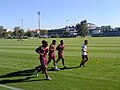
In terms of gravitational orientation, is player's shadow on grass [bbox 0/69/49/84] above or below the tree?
below

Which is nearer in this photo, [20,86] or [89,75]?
[20,86]

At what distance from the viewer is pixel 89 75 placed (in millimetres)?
13711

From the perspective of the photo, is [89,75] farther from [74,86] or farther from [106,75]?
[74,86]

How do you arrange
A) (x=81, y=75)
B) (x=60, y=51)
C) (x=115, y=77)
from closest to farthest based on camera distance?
1. (x=115, y=77)
2. (x=81, y=75)
3. (x=60, y=51)

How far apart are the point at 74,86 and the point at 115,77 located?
8.53 feet

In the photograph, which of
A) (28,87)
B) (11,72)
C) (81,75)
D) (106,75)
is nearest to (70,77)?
(81,75)

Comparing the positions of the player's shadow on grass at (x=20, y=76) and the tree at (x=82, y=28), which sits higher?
the tree at (x=82, y=28)

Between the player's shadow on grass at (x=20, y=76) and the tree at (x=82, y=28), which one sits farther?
the tree at (x=82, y=28)

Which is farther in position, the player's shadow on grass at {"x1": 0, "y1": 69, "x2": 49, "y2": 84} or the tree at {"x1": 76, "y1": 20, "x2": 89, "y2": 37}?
the tree at {"x1": 76, "y1": 20, "x2": 89, "y2": 37}

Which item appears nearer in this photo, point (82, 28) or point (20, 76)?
point (20, 76)

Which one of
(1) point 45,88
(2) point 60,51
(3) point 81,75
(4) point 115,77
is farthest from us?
(2) point 60,51

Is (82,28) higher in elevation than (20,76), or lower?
higher

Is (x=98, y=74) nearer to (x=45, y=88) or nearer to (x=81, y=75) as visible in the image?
(x=81, y=75)

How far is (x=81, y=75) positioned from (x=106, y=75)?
1.17 metres
